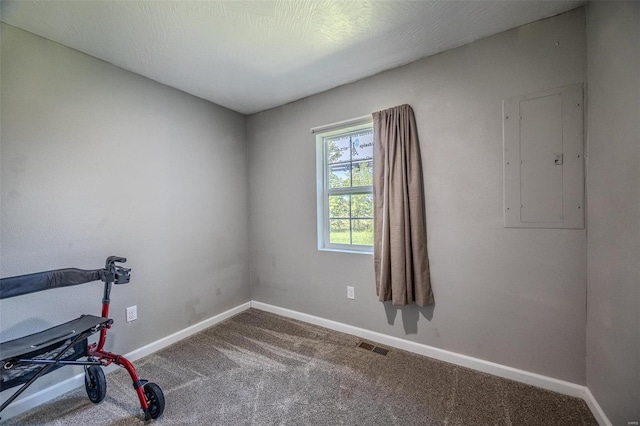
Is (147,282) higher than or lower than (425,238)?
lower

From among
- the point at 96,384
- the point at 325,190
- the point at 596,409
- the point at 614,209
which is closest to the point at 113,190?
the point at 96,384

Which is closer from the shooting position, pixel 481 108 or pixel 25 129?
pixel 25 129

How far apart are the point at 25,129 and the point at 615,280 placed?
3.39 metres

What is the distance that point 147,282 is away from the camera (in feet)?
7.07

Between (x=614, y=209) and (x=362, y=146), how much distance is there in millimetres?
1717

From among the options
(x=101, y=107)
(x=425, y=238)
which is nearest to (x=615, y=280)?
(x=425, y=238)

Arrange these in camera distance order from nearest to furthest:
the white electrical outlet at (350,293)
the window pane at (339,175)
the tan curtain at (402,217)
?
the tan curtain at (402,217) < the white electrical outlet at (350,293) < the window pane at (339,175)

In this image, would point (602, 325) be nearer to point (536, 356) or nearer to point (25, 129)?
point (536, 356)

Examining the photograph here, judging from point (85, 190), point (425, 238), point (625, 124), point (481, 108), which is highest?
point (481, 108)

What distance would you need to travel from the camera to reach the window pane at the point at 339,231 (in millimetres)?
2572

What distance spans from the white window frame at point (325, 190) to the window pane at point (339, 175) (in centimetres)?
5

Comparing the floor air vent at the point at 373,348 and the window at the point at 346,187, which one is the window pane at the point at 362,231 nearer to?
the window at the point at 346,187

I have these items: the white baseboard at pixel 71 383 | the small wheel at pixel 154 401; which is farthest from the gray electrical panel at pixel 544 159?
the white baseboard at pixel 71 383

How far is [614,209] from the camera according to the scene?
124cm
